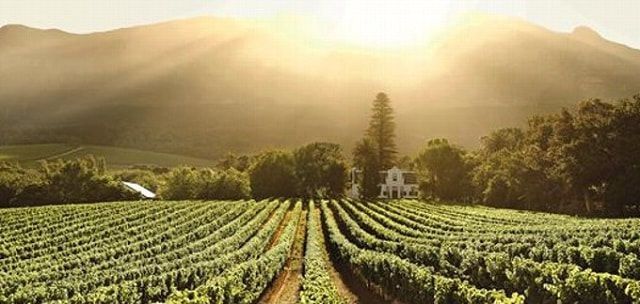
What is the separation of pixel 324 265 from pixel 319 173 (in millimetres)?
91219

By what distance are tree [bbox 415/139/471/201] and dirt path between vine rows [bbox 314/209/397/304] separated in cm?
7755

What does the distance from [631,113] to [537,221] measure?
977 inches

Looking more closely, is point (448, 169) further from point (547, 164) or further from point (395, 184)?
point (547, 164)

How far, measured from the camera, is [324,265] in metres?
40.1

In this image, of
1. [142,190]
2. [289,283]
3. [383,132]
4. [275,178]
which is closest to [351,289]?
[289,283]

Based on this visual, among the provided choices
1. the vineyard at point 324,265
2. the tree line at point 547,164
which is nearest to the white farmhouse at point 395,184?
the tree line at point 547,164

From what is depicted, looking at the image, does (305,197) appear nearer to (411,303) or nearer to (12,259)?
(12,259)

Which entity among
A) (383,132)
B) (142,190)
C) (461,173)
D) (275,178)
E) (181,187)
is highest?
(383,132)

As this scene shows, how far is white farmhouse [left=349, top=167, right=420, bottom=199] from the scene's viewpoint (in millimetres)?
140750

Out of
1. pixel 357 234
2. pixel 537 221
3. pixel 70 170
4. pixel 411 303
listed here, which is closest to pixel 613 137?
pixel 537 221

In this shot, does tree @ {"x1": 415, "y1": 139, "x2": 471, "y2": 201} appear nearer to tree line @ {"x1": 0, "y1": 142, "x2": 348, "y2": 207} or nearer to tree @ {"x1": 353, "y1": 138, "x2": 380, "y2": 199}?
tree @ {"x1": 353, "y1": 138, "x2": 380, "y2": 199}

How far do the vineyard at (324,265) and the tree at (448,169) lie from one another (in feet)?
186

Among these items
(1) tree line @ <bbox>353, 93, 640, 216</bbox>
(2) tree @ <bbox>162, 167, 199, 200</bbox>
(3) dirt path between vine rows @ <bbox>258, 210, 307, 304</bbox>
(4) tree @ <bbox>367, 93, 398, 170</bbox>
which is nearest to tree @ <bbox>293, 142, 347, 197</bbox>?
(1) tree line @ <bbox>353, 93, 640, 216</bbox>

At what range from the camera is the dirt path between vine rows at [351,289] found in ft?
113
